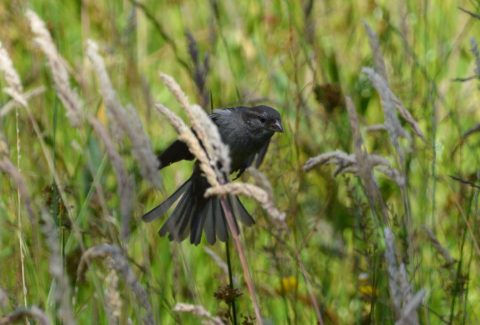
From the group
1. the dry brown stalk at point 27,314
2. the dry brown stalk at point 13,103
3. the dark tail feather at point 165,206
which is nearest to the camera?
the dry brown stalk at point 27,314

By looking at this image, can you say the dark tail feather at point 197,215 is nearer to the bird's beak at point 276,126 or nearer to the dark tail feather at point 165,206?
the dark tail feather at point 165,206

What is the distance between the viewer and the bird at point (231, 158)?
8.79 feet

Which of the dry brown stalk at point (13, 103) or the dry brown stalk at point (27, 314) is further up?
the dry brown stalk at point (13, 103)

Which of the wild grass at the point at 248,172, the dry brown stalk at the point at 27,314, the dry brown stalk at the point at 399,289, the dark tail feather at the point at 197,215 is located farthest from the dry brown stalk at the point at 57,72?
the dark tail feather at the point at 197,215

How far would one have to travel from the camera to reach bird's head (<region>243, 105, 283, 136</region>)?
290 centimetres

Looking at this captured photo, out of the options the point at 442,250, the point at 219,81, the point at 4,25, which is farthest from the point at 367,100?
the point at 442,250

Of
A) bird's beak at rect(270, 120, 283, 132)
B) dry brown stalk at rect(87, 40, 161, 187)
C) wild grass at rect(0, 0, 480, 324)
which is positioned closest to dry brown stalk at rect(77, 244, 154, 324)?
wild grass at rect(0, 0, 480, 324)

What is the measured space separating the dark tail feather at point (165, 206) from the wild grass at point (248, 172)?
6 cm

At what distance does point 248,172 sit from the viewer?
1.86 m

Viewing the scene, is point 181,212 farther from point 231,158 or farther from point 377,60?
point 377,60

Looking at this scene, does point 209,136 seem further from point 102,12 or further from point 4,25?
point 102,12

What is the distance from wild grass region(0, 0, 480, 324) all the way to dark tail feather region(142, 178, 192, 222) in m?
0.06

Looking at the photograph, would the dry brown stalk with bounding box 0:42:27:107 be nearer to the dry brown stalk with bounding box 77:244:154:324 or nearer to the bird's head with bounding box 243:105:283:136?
the dry brown stalk with bounding box 77:244:154:324

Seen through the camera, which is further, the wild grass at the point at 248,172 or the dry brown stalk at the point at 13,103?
the dry brown stalk at the point at 13,103
